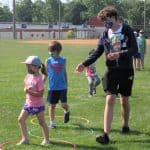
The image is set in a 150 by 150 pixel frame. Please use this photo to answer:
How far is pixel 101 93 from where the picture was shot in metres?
14.4

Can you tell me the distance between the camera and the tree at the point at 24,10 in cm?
14125

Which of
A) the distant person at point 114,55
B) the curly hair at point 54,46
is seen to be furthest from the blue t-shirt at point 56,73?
the distant person at point 114,55

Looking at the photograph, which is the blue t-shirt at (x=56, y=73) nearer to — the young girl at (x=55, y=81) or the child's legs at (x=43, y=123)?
the young girl at (x=55, y=81)

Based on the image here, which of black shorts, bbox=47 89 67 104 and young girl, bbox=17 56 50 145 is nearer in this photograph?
young girl, bbox=17 56 50 145

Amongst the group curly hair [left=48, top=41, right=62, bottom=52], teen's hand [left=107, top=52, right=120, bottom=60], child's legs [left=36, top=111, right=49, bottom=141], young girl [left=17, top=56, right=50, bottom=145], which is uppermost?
curly hair [left=48, top=41, right=62, bottom=52]

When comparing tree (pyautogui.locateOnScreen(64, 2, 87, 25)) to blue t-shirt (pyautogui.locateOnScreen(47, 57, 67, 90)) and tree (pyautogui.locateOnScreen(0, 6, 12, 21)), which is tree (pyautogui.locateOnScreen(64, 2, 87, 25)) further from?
blue t-shirt (pyautogui.locateOnScreen(47, 57, 67, 90))

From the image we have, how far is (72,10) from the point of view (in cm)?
13550

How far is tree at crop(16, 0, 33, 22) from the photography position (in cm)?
14125

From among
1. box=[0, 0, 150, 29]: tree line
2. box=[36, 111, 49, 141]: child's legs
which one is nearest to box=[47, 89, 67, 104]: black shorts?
box=[36, 111, 49, 141]: child's legs

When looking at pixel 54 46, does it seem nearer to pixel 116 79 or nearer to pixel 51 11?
pixel 116 79

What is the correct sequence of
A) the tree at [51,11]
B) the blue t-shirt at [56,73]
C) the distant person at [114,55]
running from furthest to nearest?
the tree at [51,11]
the blue t-shirt at [56,73]
the distant person at [114,55]

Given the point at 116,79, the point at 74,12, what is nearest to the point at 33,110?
the point at 116,79

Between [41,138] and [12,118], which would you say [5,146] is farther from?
[12,118]

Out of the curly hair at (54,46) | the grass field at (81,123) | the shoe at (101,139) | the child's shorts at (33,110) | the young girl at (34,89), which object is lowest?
the grass field at (81,123)
